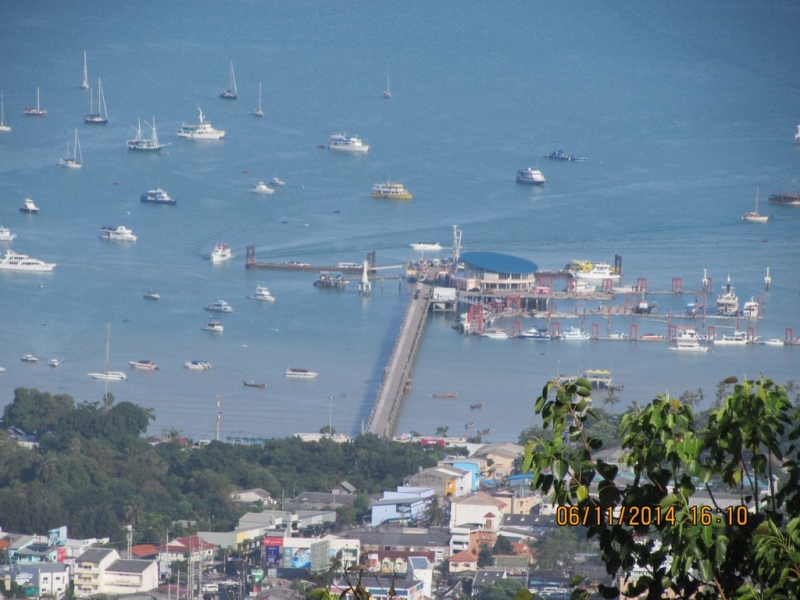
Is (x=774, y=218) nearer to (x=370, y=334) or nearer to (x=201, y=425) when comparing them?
(x=370, y=334)

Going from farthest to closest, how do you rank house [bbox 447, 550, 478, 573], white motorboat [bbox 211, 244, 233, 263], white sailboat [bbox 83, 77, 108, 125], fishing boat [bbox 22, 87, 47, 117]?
fishing boat [bbox 22, 87, 47, 117], white sailboat [bbox 83, 77, 108, 125], white motorboat [bbox 211, 244, 233, 263], house [bbox 447, 550, 478, 573]

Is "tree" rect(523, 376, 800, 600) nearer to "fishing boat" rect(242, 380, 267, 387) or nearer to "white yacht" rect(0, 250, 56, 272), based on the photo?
"fishing boat" rect(242, 380, 267, 387)

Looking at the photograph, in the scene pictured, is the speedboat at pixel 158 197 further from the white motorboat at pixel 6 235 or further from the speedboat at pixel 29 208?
the white motorboat at pixel 6 235

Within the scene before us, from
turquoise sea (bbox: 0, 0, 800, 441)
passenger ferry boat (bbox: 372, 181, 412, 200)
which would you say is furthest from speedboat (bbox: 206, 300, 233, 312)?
passenger ferry boat (bbox: 372, 181, 412, 200)

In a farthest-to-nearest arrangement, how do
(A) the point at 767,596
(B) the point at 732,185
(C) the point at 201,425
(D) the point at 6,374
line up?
(B) the point at 732,185, (D) the point at 6,374, (C) the point at 201,425, (A) the point at 767,596

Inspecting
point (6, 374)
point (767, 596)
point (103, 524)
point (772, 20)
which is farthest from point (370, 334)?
point (772, 20)

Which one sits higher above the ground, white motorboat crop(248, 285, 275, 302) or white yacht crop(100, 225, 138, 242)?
white yacht crop(100, 225, 138, 242)

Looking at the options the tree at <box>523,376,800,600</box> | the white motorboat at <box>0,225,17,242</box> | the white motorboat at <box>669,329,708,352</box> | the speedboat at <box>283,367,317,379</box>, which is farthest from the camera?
the white motorboat at <box>0,225,17,242</box>
